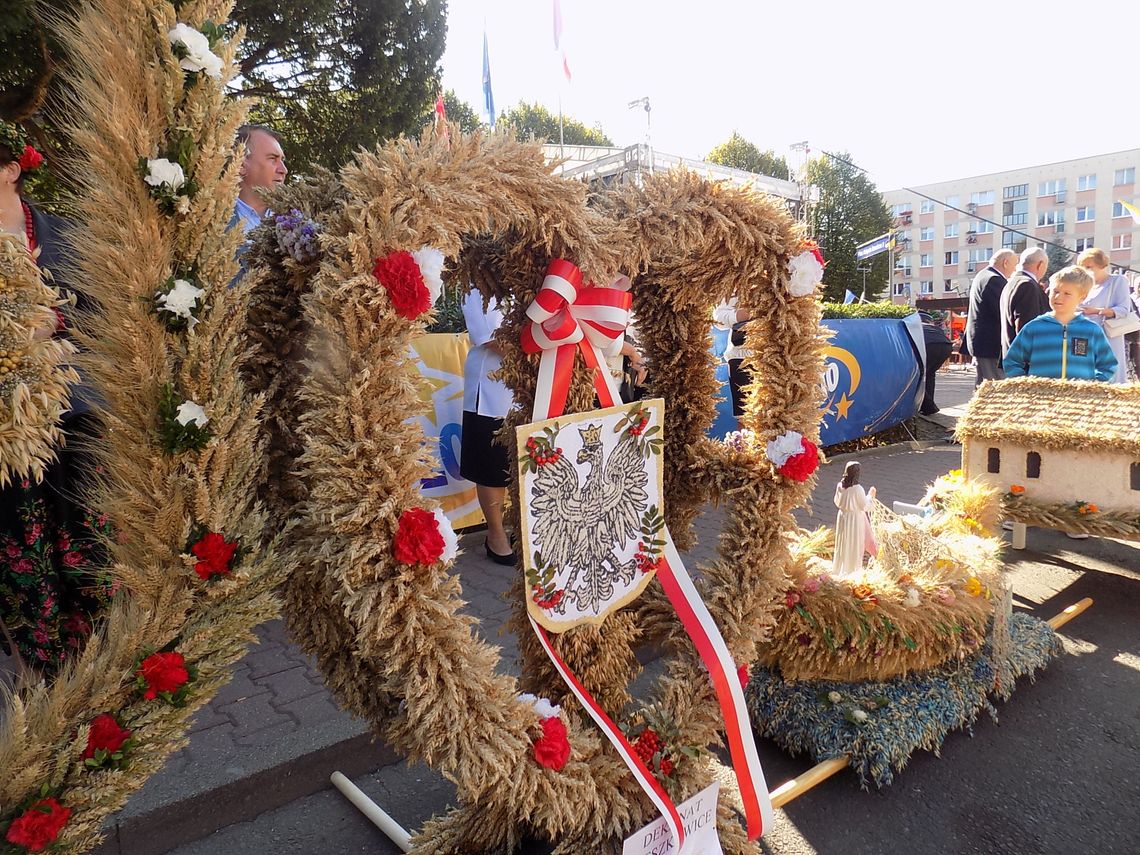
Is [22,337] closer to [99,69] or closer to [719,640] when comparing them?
[99,69]

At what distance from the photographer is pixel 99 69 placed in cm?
108

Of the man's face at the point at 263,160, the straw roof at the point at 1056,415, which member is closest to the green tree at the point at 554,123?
the straw roof at the point at 1056,415

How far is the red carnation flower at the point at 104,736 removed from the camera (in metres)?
1.16

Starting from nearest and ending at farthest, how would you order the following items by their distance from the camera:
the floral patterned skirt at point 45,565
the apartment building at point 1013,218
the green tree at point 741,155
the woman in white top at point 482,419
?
the floral patterned skirt at point 45,565, the woman in white top at point 482,419, the green tree at point 741,155, the apartment building at point 1013,218

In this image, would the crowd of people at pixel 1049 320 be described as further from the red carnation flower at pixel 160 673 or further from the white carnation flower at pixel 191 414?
the red carnation flower at pixel 160 673

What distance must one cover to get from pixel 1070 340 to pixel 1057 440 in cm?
129

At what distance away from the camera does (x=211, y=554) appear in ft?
3.97

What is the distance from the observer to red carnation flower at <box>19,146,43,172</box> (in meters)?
1.98

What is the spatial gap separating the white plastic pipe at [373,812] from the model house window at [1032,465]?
3.66 meters

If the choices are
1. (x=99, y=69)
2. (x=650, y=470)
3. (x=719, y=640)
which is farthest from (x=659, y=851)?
(x=99, y=69)

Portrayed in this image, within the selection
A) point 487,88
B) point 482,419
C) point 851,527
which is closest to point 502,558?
point 482,419

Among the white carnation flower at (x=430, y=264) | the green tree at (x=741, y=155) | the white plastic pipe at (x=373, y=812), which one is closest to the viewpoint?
the white carnation flower at (x=430, y=264)

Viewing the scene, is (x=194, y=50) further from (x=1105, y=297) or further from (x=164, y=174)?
(x=1105, y=297)

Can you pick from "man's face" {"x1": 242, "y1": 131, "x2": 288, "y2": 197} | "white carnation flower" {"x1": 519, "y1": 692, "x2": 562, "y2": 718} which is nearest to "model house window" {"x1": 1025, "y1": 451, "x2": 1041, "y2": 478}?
"white carnation flower" {"x1": 519, "y1": 692, "x2": 562, "y2": 718}
